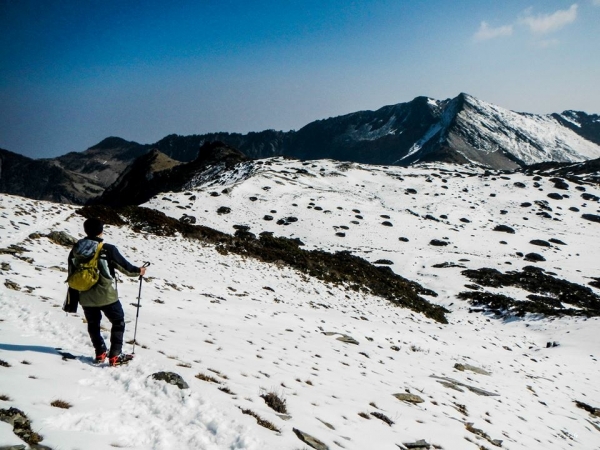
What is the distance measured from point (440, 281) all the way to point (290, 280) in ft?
62.7

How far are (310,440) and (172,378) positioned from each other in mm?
2920

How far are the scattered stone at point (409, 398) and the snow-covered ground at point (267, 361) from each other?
23 centimetres

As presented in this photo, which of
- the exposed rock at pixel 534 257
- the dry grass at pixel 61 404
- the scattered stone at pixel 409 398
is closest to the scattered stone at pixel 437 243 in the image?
the exposed rock at pixel 534 257

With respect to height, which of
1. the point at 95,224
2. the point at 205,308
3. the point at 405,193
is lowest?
the point at 205,308

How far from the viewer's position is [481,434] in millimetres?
8922

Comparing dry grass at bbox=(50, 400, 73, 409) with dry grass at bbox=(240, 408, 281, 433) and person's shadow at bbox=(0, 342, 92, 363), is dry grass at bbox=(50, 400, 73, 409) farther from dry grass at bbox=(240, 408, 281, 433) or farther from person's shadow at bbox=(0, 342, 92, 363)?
dry grass at bbox=(240, 408, 281, 433)

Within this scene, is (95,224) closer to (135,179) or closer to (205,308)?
(205,308)

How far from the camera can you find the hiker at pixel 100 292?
6918mm

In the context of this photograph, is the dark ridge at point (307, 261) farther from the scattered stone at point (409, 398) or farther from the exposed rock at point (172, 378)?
the exposed rock at point (172, 378)

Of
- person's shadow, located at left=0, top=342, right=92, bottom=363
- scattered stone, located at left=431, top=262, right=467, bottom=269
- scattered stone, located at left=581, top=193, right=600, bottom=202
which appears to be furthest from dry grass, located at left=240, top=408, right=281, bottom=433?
scattered stone, located at left=581, top=193, right=600, bottom=202

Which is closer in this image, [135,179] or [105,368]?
[105,368]

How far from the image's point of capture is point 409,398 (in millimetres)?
9984

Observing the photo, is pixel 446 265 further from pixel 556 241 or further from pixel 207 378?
pixel 207 378

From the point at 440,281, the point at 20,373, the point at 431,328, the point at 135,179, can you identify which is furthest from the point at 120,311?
the point at 135,179
